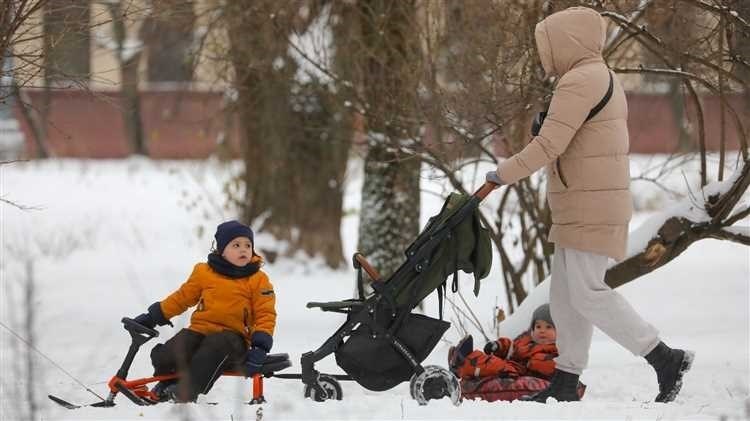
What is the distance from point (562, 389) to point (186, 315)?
9.36 ft

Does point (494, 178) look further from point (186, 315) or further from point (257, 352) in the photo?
point (186, 315)

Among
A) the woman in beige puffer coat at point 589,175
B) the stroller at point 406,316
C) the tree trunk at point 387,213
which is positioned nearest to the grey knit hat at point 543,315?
the woman in beige puffer coat at point 589,175

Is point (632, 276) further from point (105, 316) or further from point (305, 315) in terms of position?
point (105, 316)

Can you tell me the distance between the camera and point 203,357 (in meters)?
5.63

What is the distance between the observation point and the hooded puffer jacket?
221 inches

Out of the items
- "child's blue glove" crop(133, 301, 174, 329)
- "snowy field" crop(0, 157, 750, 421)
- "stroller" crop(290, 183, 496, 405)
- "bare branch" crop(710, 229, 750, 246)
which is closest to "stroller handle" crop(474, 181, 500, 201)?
"stroller" crop(290, 183, 496, 405)

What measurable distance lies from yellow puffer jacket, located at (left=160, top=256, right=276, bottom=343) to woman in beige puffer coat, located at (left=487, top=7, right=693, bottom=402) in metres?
1.23

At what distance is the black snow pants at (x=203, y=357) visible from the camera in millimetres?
5617

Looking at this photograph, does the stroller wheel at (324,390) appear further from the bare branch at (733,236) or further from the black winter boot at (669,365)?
the bare branch at (733,236)

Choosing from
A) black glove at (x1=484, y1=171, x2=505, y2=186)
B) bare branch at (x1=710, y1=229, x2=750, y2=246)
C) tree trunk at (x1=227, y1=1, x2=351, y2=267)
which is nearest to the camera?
black glove at (x1=484, y1=171, x2=505, y2=186)

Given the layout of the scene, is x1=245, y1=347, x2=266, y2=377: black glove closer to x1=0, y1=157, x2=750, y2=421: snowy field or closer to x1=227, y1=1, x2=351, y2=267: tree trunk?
x1=0, y1=157, x2=750, y2=421: snowy field

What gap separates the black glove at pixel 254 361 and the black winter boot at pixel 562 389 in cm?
130

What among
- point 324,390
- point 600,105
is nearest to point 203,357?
point 324,390

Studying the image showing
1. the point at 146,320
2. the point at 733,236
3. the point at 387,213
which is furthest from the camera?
the point at 387,213
